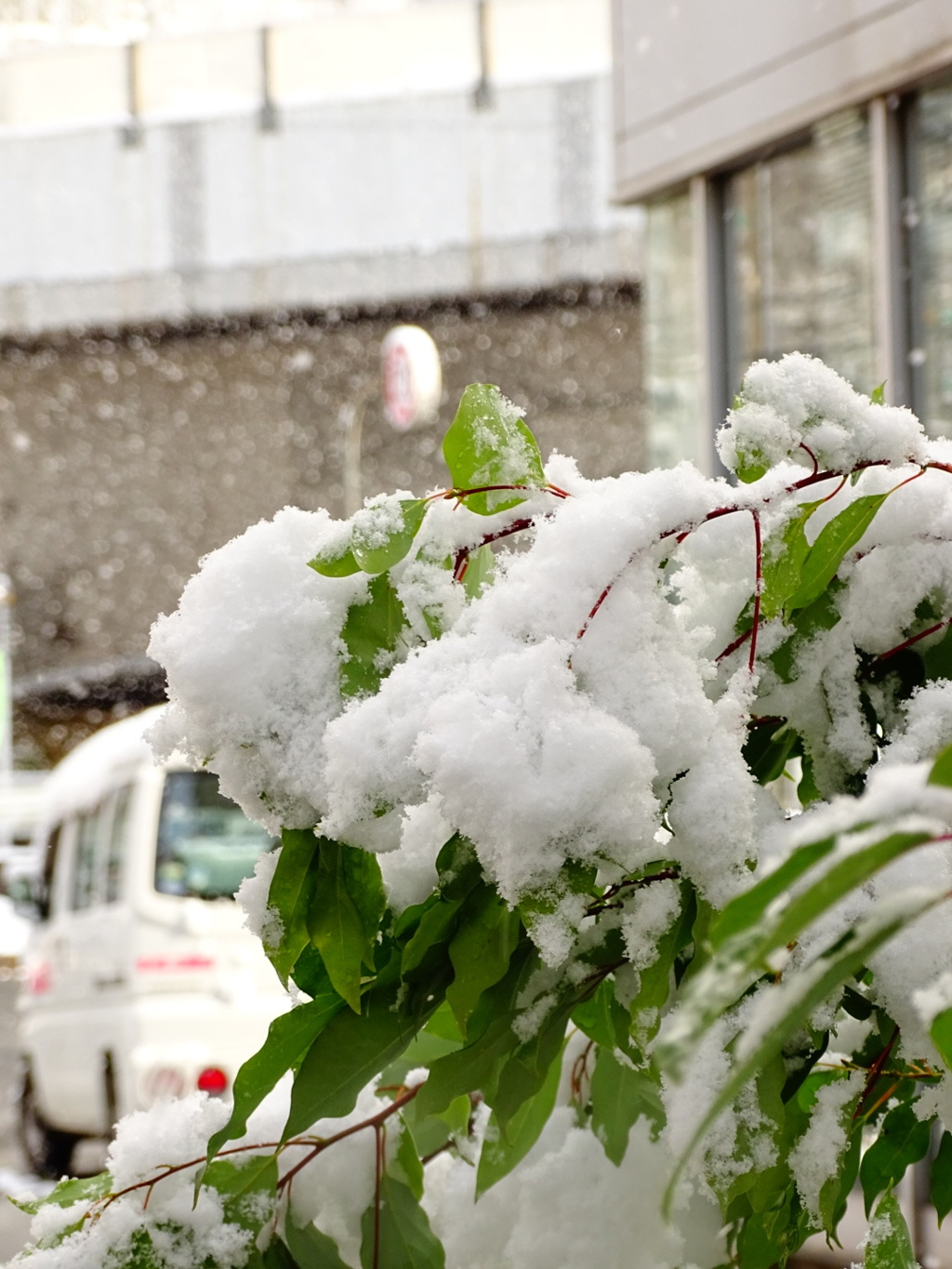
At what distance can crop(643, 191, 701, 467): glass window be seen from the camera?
17.9ft

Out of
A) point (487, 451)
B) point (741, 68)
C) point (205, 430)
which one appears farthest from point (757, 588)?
point (205, 430)

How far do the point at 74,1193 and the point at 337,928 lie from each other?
32 centimetres

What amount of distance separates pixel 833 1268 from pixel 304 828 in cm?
377

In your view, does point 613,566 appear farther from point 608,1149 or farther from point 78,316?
point 78,316

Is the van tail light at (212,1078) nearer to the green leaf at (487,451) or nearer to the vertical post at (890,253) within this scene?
the vertical post at (890,253)

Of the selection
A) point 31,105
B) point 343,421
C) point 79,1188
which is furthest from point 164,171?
point 79,1188

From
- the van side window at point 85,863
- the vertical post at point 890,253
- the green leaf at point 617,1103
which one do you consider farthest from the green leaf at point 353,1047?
the van side window at point 85,863

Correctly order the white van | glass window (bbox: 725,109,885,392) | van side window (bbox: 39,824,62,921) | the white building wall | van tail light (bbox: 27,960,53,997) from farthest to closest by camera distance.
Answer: the white building wall, van side window (bbox: 39,824,62,921), van tail light (bbox: 27,960,53,997), the white van, glass window (bbox: 725,109,885,392)

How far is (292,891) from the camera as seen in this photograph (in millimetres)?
792

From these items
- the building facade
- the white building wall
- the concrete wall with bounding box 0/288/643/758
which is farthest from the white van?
the concrete wall with bounding box 0/288/643/758

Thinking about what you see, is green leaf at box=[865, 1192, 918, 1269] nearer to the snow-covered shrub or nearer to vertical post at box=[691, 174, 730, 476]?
the snow-covered shrub

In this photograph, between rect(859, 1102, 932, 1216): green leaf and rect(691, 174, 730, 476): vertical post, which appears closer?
rect(859, 1102, 932, 1216): green leaf

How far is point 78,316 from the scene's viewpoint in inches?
750

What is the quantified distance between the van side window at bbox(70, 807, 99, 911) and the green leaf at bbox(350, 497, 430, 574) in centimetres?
626
